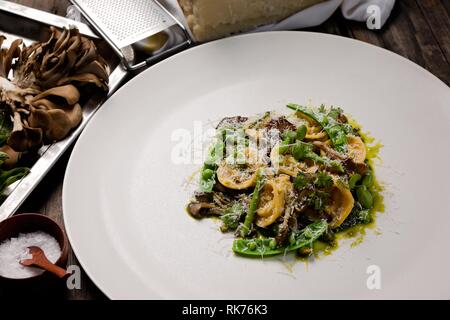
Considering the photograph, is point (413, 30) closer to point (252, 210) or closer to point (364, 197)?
point (364, 197)

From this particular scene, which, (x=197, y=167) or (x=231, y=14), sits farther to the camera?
(x=231, y=14)

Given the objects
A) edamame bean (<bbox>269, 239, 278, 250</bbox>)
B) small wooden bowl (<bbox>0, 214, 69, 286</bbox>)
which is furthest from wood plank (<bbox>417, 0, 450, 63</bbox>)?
small wooden bowl (<bbox>0, 214, 69, 286</bbox>)

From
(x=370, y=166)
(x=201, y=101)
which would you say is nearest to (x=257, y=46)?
(x=201, y=101)

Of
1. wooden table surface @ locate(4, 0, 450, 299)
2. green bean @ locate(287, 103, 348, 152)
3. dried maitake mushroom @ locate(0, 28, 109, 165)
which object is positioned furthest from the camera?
wooden table surface @ locate(4, 0, 450, 299)

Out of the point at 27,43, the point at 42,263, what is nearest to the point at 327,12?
the point at 27,43

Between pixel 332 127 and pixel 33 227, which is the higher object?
pixel 332 127

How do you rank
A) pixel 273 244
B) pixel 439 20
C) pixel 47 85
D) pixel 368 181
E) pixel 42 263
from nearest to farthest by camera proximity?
1. pixel 42 263
2. pixel 273 244
3. pixel 368 181
4. pixel 47 85
5. pixel 439 20

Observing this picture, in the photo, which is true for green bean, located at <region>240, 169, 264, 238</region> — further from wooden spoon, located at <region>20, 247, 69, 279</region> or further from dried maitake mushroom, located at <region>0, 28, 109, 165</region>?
dried maitake mushroom, located at <region>0, 28, 109, 165</region>
